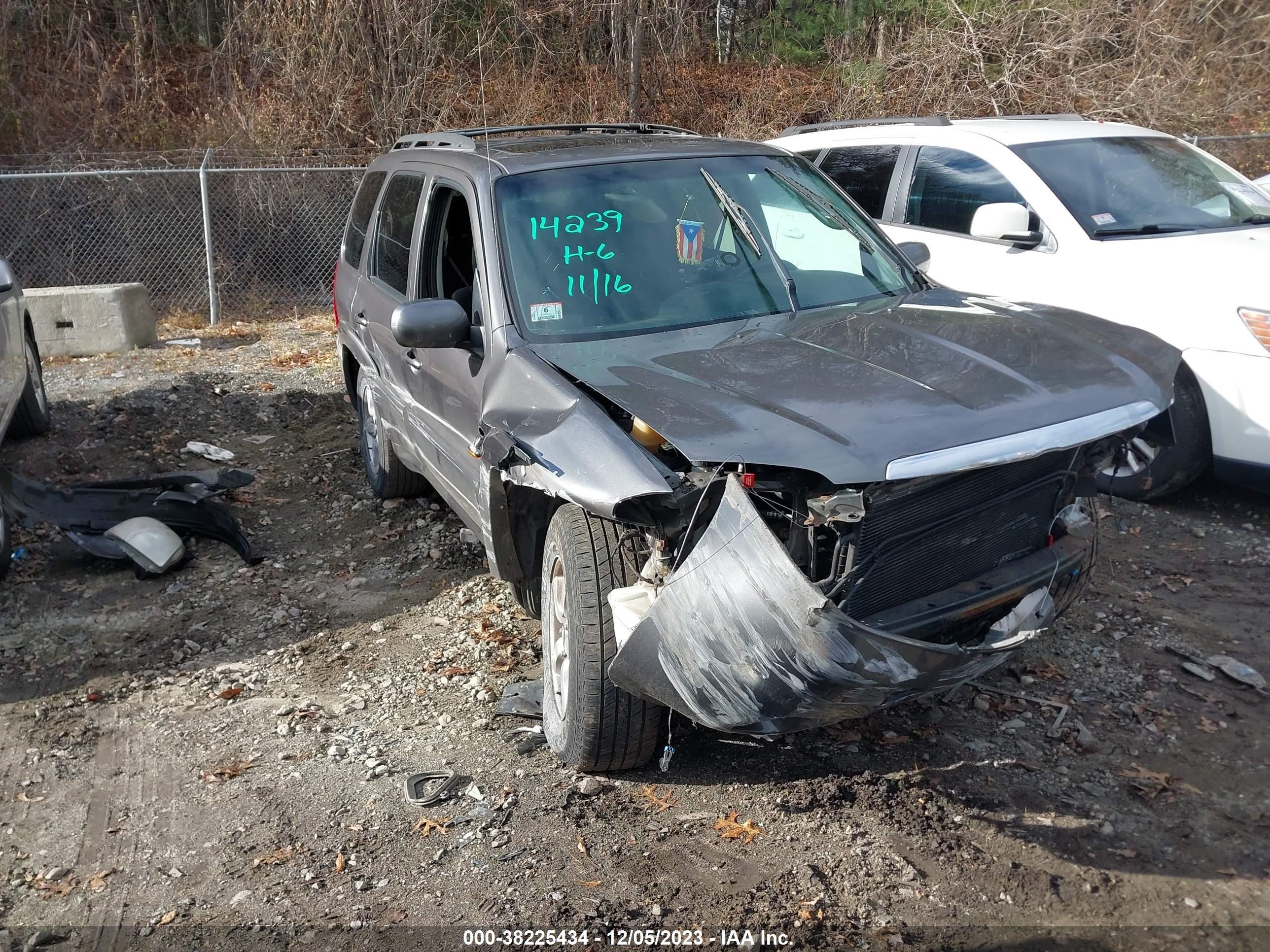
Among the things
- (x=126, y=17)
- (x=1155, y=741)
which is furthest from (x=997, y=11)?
(x=1155, y=741)

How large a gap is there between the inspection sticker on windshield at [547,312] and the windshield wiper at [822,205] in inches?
51.1

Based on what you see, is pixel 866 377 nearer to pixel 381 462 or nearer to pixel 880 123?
pixel 381 462

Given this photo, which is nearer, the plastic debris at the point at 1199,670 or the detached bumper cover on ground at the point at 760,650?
the detached bumper cover on ground at the point at 760,650

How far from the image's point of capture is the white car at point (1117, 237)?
5.31 m

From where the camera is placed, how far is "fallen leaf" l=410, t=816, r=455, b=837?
3358 millimetres

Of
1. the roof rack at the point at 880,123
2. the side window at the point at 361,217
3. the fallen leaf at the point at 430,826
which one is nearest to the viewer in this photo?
the fallen leaf at the point at 430,826

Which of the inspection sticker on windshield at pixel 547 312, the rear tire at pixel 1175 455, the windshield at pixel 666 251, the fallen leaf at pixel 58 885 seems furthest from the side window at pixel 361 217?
the rear tire at pixel 1175 455

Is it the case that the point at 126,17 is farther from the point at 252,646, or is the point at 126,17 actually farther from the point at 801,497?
the point at 801,497

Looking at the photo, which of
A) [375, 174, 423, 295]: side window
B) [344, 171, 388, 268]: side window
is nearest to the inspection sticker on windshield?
[375, 174, 423, 295]: side window

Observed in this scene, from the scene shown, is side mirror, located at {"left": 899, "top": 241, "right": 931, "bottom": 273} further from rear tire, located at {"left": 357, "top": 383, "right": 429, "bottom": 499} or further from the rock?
rear tire, located at {"left": 357, "top": 383, "right": 429, "bottom": 499}

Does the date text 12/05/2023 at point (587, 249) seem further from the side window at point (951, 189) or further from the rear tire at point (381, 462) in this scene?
the side window at point (951, 189)

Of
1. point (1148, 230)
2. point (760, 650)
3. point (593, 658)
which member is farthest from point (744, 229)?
point (1148, 230)

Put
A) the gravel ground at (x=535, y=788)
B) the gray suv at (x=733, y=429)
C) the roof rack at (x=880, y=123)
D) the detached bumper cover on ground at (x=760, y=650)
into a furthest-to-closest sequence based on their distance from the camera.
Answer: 1. the roof rack at (x=880, y=123)
2. the gravel ground at (x=535, y=788)
3. the gray suv at (x=733, y=429)
4. the detached bumper cover on ground at (x=760, y=650)

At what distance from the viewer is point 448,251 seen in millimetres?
4637
